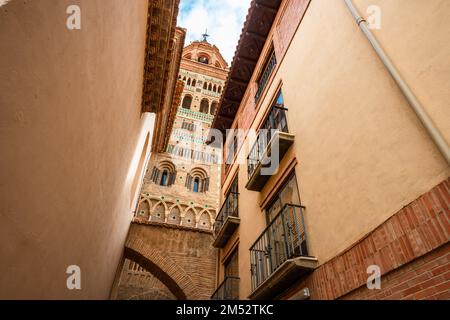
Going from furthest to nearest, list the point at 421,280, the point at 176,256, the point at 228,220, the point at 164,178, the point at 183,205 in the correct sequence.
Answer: the point at 164,178 → the point at 183,205 → the point at 176,256 → the point at 228,220 → the point at 421,280

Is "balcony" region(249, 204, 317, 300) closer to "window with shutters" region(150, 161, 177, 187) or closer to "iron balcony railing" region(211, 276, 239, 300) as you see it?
"iron balcony railing" region(211, 276, 239, 300)

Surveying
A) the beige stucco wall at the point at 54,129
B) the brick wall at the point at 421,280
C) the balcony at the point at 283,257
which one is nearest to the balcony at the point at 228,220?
the balcony at the point at 283,257

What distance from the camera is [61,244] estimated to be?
3619 millimetres

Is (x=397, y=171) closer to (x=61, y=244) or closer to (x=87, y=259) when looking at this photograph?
(x=61, y=244)

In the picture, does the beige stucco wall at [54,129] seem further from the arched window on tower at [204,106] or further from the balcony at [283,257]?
the arched window on tower at [204,106]

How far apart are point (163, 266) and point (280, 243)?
22.6 ft

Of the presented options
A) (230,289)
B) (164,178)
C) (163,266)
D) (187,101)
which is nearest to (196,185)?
(164,178)

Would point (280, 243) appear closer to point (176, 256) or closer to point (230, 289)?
point (230, 289)

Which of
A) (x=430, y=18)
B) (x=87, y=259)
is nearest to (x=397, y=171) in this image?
(x=430, y=18)

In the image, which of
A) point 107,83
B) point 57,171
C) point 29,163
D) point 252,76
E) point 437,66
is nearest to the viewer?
point 29,163

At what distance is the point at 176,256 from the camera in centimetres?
1102

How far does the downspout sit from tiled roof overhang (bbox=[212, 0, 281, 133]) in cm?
591

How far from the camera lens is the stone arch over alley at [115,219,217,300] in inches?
414
